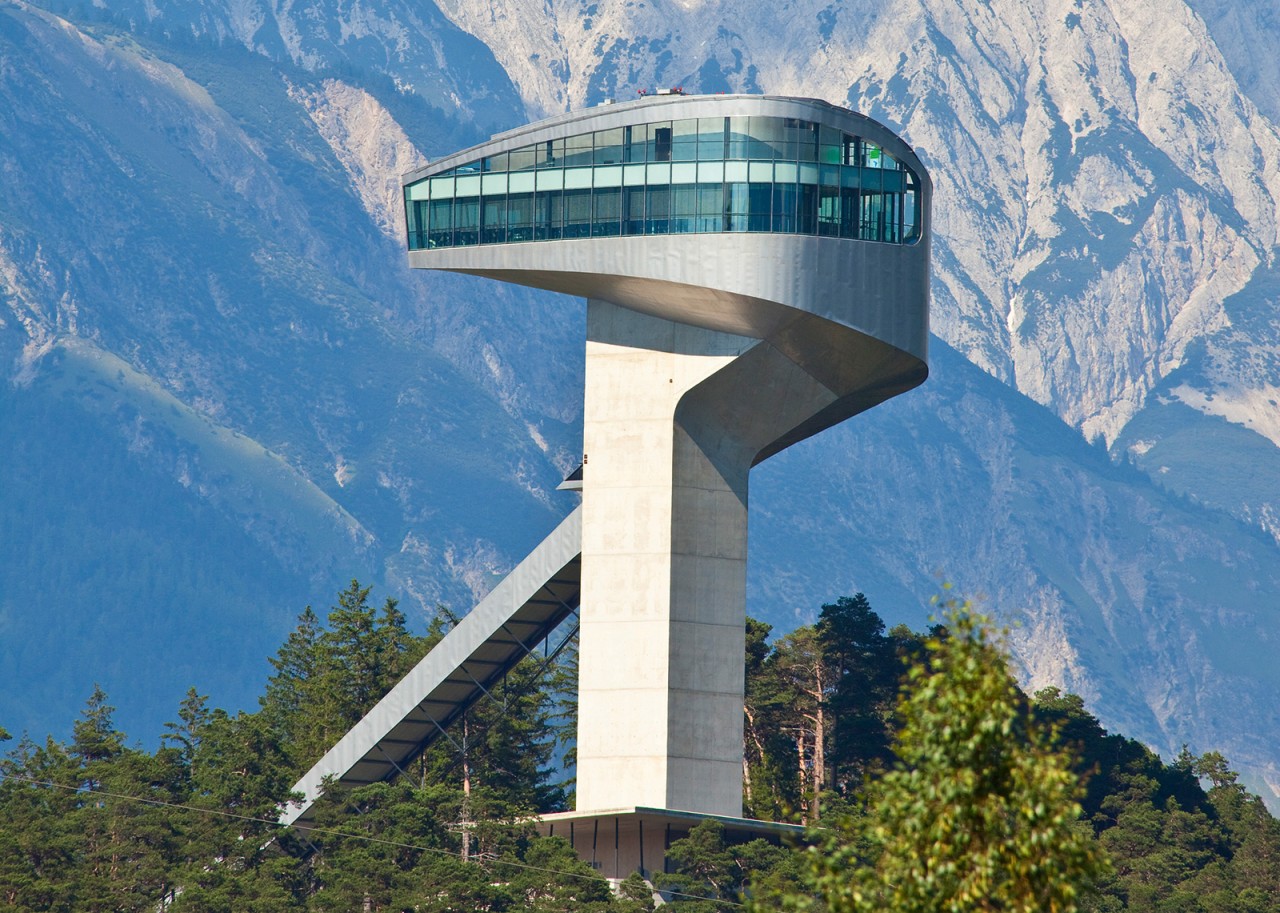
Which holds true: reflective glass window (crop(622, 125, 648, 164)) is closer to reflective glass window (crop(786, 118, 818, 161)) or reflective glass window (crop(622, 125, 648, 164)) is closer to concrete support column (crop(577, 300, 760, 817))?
reflective glass window (crop(786, 118, 818, 161))

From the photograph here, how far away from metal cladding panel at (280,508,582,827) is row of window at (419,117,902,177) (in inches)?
474

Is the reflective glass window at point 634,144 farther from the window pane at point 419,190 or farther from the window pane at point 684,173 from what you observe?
the window pane at point 419,190

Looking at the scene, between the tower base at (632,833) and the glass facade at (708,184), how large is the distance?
19.0 metres

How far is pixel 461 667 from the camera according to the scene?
92250mm

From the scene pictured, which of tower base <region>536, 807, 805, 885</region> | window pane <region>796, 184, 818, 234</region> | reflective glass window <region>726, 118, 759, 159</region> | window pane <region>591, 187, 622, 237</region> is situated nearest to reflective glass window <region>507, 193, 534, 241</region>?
window pane <region>591, 187, 622, 237</region>

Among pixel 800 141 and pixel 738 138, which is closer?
pixel 738 138

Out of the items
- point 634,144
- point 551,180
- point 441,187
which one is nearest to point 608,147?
point 634,144

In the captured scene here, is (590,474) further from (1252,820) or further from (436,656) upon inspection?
(1252,820)

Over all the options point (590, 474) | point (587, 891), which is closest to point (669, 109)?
point (590, 474)

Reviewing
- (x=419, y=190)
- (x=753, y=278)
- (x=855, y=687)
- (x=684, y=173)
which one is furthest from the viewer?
(x=855, y=687)

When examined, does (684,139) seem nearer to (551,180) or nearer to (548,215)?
(551,180)

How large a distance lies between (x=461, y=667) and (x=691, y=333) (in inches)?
617

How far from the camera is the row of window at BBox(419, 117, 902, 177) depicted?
84.5 meters

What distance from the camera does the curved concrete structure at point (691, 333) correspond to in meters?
83.9
